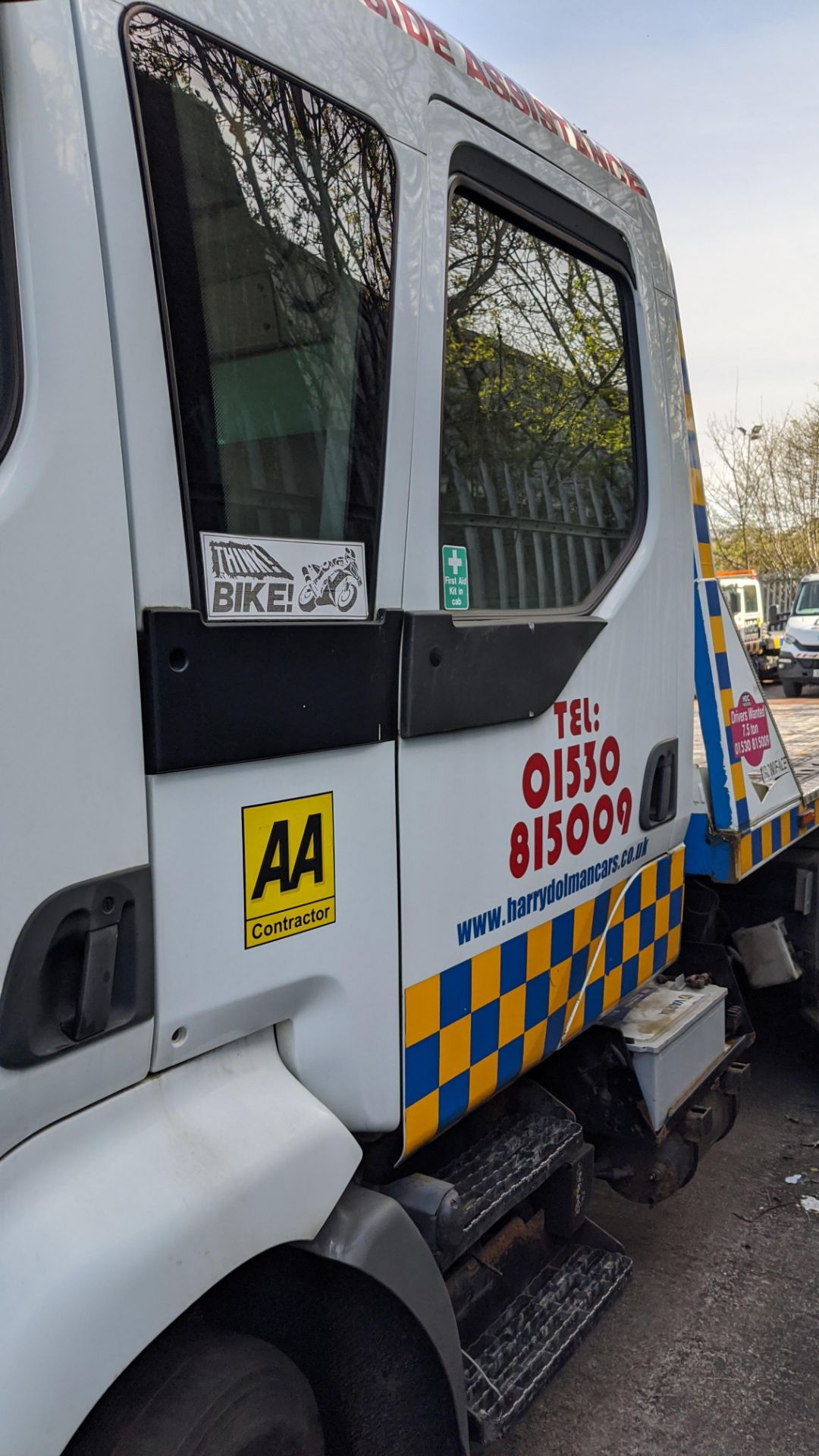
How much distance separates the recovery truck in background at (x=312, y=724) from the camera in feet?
4.04

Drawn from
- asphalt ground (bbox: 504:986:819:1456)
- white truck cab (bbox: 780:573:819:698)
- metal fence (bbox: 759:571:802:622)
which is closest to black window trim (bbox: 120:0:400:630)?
asphalt ground (bbox: 504:986:819:1456)

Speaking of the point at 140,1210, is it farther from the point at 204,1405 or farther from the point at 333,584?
the point at 333,584

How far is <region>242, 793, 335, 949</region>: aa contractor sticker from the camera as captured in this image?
1492 mm

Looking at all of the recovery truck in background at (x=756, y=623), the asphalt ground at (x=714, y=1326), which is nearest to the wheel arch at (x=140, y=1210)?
the asphalt ground at (x=714, y=1326)

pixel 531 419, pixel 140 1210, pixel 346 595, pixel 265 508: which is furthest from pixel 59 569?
pixel 531 419

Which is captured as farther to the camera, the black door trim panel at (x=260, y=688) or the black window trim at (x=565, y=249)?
the black window trim at (x=565, y=249)

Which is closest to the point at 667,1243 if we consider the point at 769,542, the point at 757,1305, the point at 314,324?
the point at 757,1305

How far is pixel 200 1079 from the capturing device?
145 cm

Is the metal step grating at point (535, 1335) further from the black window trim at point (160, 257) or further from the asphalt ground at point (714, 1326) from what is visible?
the black window trim at point (160, 257)

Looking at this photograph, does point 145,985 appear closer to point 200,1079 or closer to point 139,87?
point 200,1079

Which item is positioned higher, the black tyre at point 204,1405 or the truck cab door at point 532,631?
the truck cab door at point 532,631

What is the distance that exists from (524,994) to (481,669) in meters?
0.63

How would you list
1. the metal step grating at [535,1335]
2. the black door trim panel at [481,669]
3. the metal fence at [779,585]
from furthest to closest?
1. the metal fence at [779,585]
2. the metal step grating at [535,1335]
3. the black door trim panel at [481,669]

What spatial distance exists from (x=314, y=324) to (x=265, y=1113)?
3.45ft
